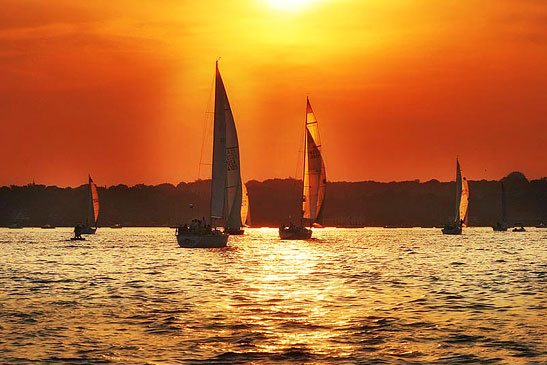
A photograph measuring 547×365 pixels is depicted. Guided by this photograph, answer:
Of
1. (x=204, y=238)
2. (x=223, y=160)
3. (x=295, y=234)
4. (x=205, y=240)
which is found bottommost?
(x=205, y=240)

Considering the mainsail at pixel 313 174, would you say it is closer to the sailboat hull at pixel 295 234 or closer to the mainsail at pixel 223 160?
the sailboat hull at pixel 295 234

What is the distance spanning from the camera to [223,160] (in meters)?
100

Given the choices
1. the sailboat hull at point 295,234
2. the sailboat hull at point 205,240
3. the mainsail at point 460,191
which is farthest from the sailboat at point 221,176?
the mainsail at point 460,191

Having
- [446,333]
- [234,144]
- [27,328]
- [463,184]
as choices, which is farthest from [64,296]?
[463,184]

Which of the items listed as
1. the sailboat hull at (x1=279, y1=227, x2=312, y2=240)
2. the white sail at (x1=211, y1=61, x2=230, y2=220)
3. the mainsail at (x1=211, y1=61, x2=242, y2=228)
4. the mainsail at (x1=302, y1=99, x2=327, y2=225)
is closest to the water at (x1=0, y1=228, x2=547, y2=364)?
the white sail at (x1=211, y1=61, x2=230, y2=220)

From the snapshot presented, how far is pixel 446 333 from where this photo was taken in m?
34.1

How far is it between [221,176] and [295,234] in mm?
36639

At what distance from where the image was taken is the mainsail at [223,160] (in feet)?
328

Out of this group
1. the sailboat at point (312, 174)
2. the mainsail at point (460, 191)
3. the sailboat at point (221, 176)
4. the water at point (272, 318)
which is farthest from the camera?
the mainsail at point (460, 191)

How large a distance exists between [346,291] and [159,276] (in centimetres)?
1864

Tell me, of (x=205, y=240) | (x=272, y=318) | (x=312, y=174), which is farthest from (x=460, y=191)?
(x=272, y=318)

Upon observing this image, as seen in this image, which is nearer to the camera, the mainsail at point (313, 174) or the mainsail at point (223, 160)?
the mainsail at point (223, 160)

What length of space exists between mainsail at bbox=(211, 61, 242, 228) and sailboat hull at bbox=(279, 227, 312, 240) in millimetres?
33482

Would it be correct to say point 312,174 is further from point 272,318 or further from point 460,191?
point 272,318
